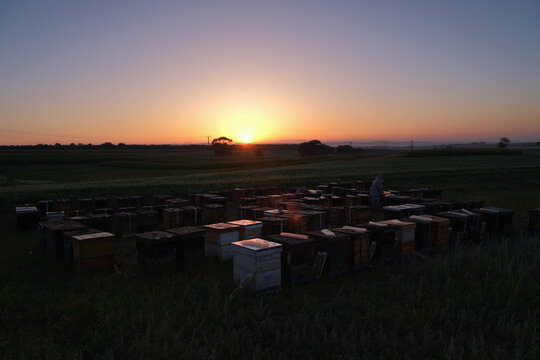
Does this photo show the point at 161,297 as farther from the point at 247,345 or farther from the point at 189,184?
the point at 189,184

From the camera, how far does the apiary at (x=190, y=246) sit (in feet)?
33.5

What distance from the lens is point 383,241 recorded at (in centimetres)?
1010

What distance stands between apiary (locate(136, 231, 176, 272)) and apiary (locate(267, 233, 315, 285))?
294 cm

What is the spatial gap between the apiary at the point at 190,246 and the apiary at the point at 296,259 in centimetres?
260

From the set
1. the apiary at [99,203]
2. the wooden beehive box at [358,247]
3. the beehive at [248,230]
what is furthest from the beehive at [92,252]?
the apiary at [99,203]

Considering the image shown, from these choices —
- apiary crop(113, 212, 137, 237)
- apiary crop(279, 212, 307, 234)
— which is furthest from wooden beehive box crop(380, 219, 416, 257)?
apiary crop(113, 212, 137, 237)

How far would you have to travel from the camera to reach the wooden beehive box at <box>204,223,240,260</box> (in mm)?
10461

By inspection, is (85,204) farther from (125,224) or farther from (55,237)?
(55,237)

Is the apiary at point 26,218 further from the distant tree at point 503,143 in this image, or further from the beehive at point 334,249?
the distant tree at point 503,143

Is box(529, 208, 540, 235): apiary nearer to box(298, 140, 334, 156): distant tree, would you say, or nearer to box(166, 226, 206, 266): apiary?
box(166, 226, 206, 266): apiary


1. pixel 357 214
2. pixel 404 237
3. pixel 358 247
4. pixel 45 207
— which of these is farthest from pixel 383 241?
pixel 45 207

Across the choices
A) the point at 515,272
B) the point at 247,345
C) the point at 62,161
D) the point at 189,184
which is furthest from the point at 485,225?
the point at 62,161

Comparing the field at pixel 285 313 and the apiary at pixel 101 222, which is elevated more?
the apiary at pixel 101 222

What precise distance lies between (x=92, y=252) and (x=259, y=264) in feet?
14.9
